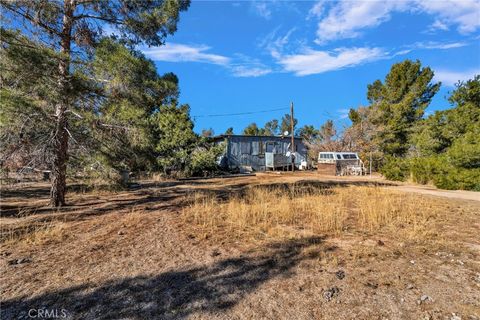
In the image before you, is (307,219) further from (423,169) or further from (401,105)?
(401,105)

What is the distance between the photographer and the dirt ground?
2541 millimetres

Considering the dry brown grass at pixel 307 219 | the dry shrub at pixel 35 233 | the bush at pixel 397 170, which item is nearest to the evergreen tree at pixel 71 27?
the dry shrub at pixel 35 233

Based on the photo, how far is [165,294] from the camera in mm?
2795

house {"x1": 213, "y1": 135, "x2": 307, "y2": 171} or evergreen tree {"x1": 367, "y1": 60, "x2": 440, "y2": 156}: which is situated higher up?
evergreen tree {"x1": 367, "y1": 60, "x2": 440, "y2": 156}

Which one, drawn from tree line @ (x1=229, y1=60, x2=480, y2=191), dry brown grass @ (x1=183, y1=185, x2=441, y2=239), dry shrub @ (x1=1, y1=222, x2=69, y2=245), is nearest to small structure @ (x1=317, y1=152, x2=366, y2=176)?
tree line @ (x1=229, y1=60, x2=480, y2=191)

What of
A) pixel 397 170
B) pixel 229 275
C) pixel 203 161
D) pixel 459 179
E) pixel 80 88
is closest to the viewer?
pixel 229 275

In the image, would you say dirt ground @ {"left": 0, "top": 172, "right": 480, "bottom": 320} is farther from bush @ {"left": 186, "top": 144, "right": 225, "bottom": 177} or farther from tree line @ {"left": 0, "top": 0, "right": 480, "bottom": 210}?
bush @ {"left": 186, "top": 144, "right": 225, "bottom": 177}

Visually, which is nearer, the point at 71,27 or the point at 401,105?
the point at 71,27

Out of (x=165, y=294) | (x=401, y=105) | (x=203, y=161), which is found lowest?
(x=165, y=294)

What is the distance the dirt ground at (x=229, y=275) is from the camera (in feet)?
8.34

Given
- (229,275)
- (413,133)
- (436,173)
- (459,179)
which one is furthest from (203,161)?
(413,133)

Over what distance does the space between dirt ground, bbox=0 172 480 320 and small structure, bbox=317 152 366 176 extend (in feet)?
51.8

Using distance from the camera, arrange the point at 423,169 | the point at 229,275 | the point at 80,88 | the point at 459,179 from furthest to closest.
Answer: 1. the point at 423,169
2. the point at 459,179
3. the point at 80,88
4. the point at 229,275

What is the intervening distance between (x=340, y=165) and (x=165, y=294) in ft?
67.1
